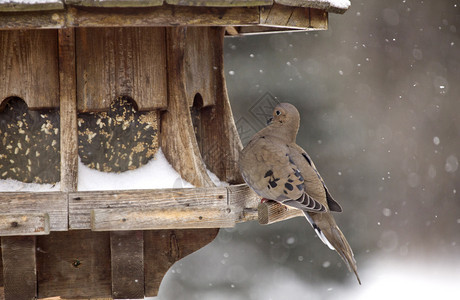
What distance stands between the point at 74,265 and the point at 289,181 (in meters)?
0.95

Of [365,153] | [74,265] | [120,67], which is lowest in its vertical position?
[74,265]

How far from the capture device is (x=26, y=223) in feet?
11.2

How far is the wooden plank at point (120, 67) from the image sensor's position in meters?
3.73

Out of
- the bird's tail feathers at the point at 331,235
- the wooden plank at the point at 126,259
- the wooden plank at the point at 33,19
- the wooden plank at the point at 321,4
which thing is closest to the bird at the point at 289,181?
the bird's tail feathers at the point at 331,235

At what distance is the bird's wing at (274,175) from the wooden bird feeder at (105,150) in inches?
3.0

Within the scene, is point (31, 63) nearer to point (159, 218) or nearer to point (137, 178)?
point (137, 178)

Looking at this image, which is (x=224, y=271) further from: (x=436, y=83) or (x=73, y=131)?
(x=73, y=131)

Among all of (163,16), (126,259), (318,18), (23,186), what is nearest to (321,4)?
(318,18)

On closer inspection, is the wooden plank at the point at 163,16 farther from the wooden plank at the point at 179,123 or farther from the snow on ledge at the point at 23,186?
the snow on ledge at the point at 23,186

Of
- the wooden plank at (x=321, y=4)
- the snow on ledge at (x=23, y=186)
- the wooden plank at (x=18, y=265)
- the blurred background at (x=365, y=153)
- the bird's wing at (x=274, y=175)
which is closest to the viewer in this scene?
the wooden plank at (x=321, y=4)

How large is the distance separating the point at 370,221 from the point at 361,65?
111 centimetres

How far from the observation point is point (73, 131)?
12.0 feet

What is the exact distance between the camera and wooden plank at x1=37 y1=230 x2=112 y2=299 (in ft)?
12.5

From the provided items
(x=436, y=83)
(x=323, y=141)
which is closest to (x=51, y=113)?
(x=323, y=141)
